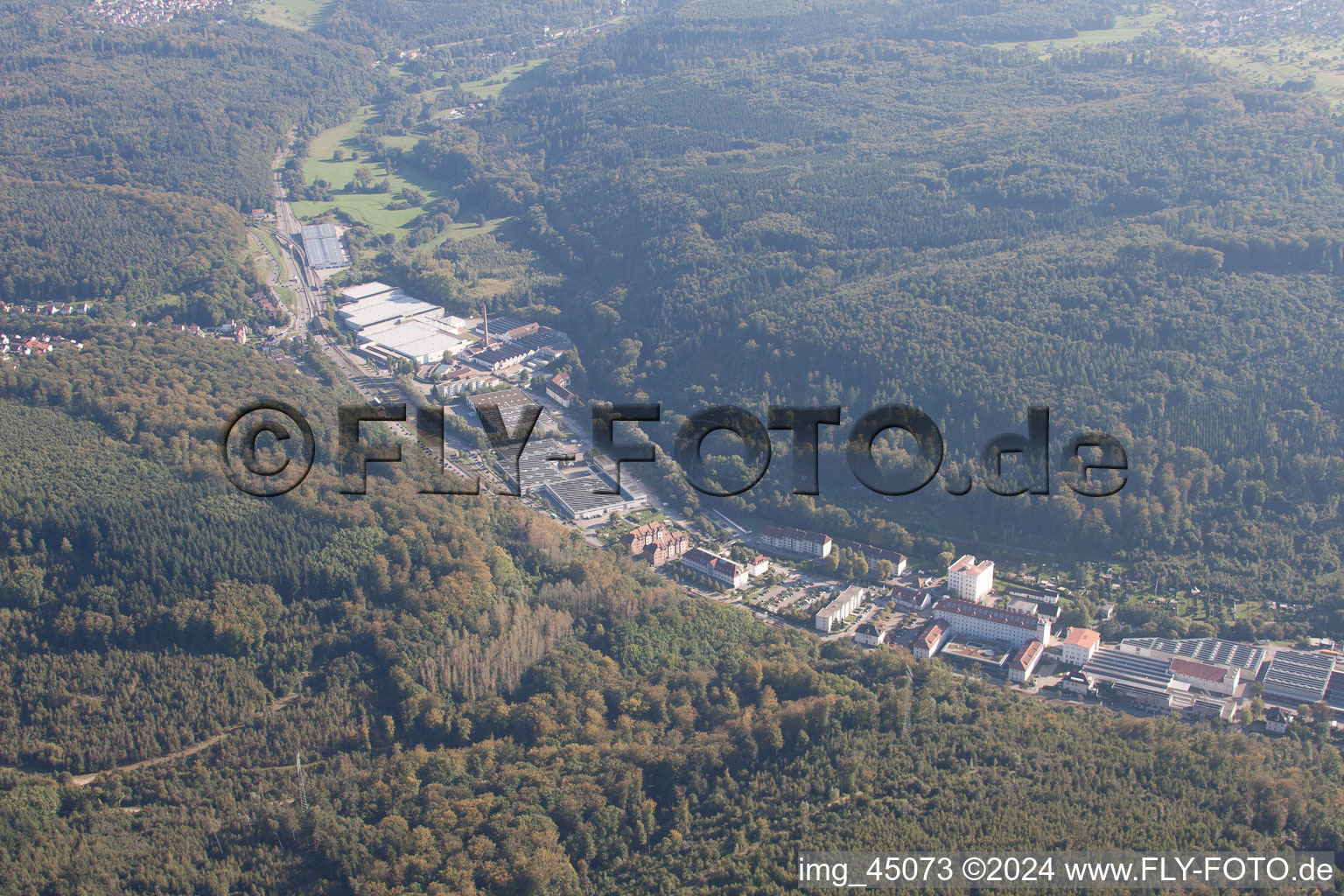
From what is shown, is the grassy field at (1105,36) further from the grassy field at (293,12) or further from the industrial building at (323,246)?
the grassy field at (293,12)

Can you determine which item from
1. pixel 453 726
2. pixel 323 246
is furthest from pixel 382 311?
pixel 453 726

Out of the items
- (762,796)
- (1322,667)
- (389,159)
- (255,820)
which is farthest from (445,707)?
(389,159)

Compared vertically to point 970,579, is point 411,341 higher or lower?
higher

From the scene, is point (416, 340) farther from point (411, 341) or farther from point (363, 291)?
point (363, 291)

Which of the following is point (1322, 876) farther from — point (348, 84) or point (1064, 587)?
point (348, 84)

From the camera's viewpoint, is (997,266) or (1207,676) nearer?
(1207,676)

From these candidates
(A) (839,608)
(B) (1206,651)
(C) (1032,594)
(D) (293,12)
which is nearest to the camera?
(B) (1206,651)

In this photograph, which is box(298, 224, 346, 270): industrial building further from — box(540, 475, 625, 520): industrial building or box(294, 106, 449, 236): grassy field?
box(540, 475, 625, 520): industrial building
